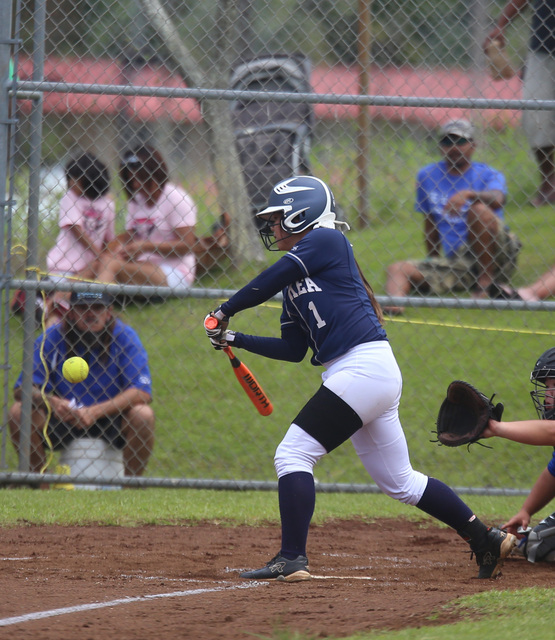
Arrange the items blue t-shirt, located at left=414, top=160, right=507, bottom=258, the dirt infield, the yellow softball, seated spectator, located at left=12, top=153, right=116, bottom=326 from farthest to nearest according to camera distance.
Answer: blue t-shirt, located at left=414, top=160, right=507, bottom=258 → seated spectator, located at left=12, top=153, right=116, bottom=326 → the yellow softball → the dirt infield

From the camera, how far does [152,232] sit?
6871 mm

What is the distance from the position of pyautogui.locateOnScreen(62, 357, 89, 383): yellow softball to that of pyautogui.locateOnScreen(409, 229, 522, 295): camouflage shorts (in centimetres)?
273

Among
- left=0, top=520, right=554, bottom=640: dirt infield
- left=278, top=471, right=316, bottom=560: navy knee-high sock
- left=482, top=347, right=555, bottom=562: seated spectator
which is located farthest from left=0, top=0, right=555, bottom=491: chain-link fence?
left=278, top=471, right=316, bottom=560: navy knee-high sock

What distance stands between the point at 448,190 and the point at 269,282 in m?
4.08

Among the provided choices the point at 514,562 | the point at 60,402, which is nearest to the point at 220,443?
the point at 60,402

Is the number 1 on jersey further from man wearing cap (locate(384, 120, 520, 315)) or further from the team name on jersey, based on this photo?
man wearing cap (locate(384, 120, 520, 315))

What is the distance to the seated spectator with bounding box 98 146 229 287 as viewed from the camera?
659 cm

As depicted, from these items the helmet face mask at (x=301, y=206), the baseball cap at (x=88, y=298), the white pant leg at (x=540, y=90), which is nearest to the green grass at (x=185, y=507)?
the baseball cap at (x=88, y=298)

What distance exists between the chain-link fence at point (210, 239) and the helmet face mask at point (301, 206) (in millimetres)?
1658

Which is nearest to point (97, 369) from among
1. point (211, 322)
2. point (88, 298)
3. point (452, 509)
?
point (88, 298)

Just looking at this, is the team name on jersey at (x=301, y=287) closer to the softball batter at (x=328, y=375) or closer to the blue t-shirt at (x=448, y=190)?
the softball batter at (x=328, y=375)

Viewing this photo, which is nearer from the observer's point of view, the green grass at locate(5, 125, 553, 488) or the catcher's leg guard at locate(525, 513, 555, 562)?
the catcher's leg guard at locate(525, 513, 555, 562)

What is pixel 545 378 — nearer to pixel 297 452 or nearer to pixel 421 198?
pixel 297 452

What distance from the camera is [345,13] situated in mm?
7746
